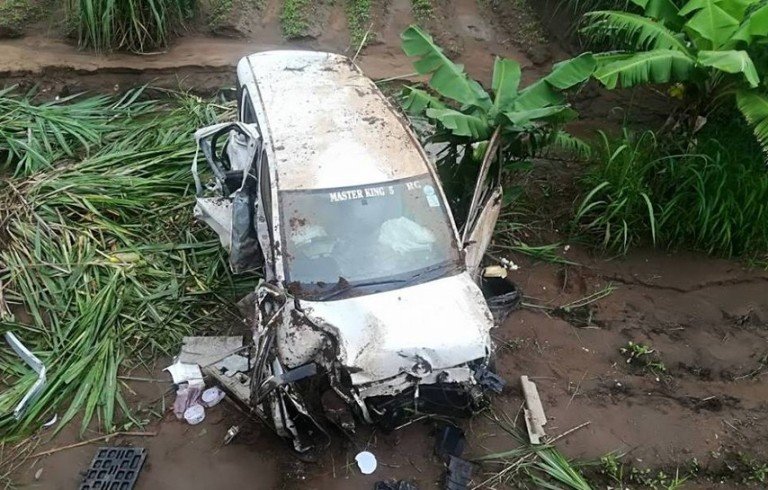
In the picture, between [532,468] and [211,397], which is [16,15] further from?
[532,468]

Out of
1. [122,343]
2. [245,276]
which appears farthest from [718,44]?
[122,343]

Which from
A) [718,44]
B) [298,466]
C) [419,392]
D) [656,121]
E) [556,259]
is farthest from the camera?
[656,121]

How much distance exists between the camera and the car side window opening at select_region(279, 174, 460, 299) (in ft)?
14.2

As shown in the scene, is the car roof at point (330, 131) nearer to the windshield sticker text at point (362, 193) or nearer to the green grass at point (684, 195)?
the windshield sticker text at point (362, 193)

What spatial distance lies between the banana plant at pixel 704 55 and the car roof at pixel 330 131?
194 centimetres

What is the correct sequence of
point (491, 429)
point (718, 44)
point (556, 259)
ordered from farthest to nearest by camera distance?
point (556, 259)
point (718, 44)
point (491, 429)

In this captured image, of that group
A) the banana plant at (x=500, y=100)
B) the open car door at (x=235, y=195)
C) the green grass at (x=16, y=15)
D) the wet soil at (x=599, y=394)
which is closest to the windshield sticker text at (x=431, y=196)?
the banana plant at (x=500, y=100)

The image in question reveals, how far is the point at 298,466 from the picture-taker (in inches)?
179

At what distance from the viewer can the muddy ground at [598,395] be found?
4.55 m

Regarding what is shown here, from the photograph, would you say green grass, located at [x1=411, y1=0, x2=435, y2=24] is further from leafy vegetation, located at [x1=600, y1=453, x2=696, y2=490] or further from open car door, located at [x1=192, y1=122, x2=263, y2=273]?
leafy vegetation, located at [x1=600, y1=453, x2=696, y2=490]

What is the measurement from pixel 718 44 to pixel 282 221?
427 cm

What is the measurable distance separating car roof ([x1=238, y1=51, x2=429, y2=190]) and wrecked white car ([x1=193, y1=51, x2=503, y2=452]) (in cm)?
1

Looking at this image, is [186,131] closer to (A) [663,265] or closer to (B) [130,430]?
(B) [130,430]

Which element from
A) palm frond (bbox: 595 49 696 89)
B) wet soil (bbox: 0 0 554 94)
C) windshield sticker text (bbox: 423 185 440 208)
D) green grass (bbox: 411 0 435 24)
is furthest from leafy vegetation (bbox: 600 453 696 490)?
green grass (bbox: 411 0 435 24)
